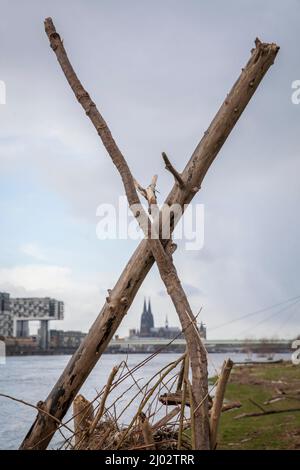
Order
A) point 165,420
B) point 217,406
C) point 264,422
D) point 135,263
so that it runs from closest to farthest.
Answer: point 217,406 < point 165,420 < point 135,263 < point 264,422

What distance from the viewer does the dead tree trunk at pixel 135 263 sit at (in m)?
2.17

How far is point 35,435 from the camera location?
2312mm

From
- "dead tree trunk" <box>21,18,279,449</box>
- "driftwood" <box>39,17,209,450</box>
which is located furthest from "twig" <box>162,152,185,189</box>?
"driftwood" <box>39,17,209,450</box>

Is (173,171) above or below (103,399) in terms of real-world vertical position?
above


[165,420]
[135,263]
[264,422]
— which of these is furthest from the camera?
[264,422]

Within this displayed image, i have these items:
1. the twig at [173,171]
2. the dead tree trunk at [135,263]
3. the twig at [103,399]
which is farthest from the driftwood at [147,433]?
the twig at [173,171]

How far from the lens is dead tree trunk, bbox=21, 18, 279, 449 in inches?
85.3

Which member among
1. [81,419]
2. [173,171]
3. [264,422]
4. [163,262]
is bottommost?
[264,422]

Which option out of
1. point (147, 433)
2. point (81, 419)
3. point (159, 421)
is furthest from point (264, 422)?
point (147, 433)

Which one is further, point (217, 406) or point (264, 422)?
point (264, 422)

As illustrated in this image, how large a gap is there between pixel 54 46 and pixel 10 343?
77.2 metres

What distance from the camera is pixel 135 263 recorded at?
7.25ft

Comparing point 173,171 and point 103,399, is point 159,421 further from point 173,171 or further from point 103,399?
point 173,171
